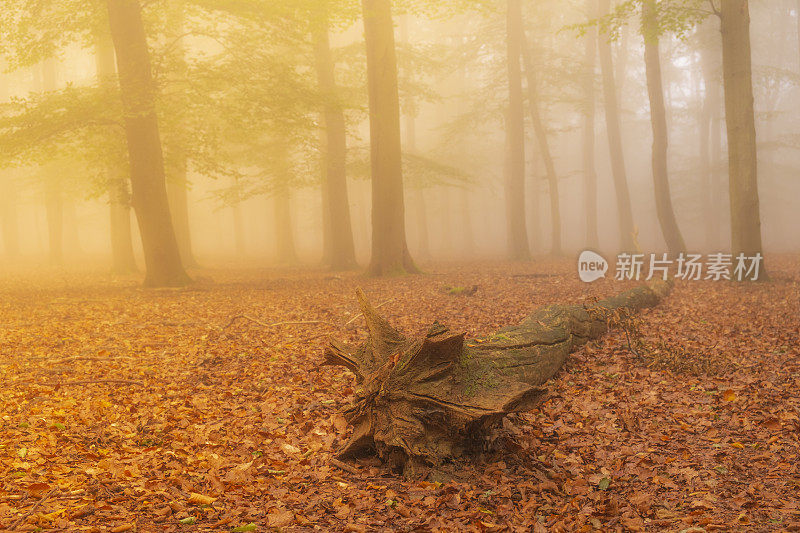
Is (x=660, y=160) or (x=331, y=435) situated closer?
(x=331, y=435)

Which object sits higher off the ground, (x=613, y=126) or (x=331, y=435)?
(x=613, y=126)

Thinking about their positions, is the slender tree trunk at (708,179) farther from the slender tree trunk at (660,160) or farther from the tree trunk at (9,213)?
the tree trunk at (9,213)

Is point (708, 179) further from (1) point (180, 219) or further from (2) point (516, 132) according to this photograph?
(1) point (180, 219)

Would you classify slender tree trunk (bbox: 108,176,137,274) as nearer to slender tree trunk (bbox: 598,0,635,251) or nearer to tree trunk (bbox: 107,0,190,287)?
tree trunk (bbox: 107,0,190,287)

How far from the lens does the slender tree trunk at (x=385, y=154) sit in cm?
1461

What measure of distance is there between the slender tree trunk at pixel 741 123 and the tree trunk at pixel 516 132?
31.3ft

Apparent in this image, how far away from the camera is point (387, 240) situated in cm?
1473

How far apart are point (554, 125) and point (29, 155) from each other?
46.6m

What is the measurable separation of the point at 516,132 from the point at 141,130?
14.5 metres

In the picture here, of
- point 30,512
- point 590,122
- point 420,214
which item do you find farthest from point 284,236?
point 30,512

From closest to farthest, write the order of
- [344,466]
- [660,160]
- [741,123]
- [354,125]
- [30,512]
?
[30,512] < [344,466] < [741,123] < [660,160] < [354,125]

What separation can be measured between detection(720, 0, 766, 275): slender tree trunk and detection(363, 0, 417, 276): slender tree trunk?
310 inches

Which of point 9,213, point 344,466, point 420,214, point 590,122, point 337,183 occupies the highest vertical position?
point 590,122

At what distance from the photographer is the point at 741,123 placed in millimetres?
12500
